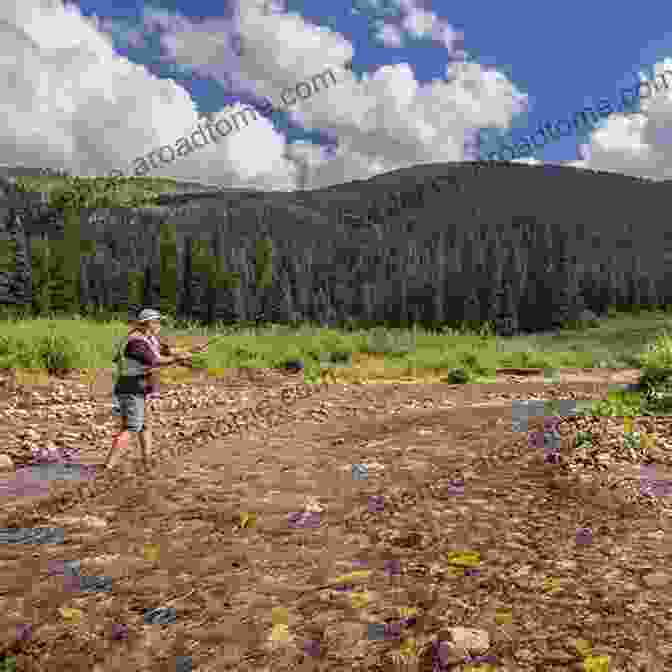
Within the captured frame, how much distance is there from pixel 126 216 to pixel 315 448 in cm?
18341

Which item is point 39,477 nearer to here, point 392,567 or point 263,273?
point 392,567

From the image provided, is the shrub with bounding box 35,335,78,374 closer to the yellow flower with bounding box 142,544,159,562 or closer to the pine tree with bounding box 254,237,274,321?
the yellow flower with bounding box 142,544,159,562

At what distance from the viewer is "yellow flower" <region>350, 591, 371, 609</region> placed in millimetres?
3398

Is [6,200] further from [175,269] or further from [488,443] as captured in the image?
[488,443]

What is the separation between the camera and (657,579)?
352 cm

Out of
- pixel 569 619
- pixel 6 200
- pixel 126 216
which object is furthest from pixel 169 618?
pixel 6 200

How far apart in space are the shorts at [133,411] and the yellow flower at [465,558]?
4.77 meters

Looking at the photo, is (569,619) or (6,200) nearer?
(569,619)

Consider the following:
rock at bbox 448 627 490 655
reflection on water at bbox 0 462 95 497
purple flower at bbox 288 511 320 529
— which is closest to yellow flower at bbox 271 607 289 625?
rock at bbox 448 627 490 655

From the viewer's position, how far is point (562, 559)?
12.9 ft

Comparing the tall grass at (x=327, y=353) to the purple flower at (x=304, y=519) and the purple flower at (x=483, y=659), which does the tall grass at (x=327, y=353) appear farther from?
the purple flower at (x=483, y=659)

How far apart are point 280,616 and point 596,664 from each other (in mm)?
1589

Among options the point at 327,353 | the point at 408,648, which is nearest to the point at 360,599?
the point at 408,648

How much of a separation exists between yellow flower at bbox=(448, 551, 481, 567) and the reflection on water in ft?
14.6
